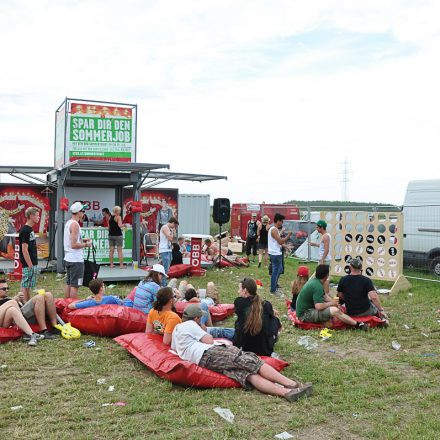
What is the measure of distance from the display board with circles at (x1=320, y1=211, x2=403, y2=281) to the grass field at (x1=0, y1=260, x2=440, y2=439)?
4586 mm

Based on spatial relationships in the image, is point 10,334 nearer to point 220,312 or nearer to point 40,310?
point 40,310

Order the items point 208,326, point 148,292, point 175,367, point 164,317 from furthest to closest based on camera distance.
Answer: point 148,292 → point 208,326 → point 164,317 → point 175,367

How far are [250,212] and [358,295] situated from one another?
18129mm

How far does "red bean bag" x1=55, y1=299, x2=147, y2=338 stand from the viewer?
7.64 m

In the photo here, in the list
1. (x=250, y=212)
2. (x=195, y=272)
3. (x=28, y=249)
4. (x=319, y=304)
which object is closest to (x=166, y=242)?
(x=195, y=272)

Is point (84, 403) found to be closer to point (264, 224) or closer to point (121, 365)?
point (121, 365)

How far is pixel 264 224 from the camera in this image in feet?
57.9

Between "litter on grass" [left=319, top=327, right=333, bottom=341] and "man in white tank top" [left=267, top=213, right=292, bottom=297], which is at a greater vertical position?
"man in white tank top" [left=267, top=213, right=292, bottom=297]

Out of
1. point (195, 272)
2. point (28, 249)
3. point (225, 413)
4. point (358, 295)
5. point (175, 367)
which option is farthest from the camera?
point (195, 272)

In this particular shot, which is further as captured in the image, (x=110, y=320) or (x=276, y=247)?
(x=276, y=247)

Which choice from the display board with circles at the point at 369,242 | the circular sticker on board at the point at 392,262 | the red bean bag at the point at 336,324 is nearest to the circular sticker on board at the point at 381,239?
the display board with circles at the point at 369,242

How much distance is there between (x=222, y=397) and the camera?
5344 millimetres

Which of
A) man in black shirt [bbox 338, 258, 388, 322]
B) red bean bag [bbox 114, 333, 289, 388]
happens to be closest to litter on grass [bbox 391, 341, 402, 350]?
man in black shirt [bbox 338, 258, 388, 322]

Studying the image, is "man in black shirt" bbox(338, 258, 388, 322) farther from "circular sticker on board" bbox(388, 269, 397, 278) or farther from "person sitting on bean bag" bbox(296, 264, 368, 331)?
"circular sticker on board" bbox(388, 269, 397, 278)
